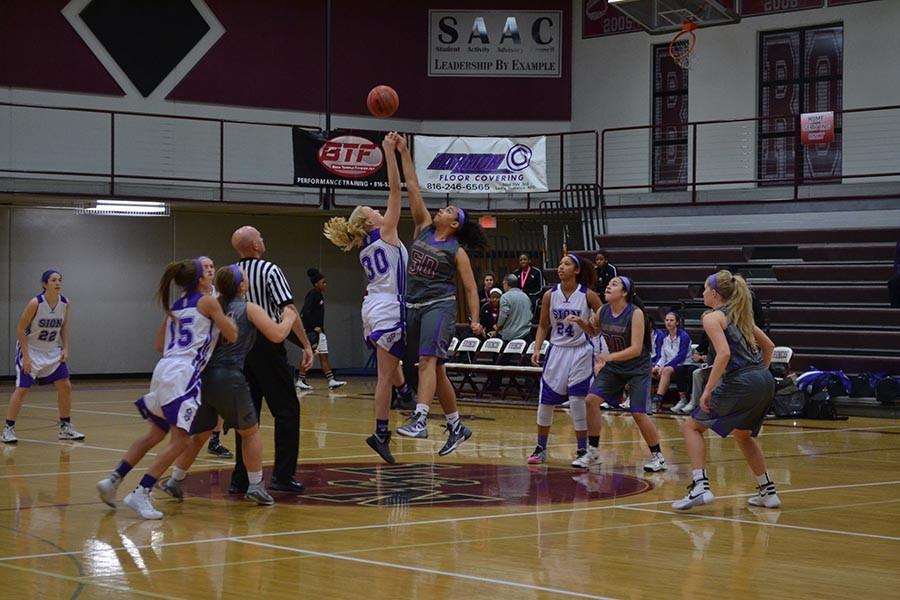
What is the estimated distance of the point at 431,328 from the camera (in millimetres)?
10188

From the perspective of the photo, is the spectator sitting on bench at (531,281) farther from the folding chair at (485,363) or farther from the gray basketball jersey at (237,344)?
the gray basketball jersey at (237,344)

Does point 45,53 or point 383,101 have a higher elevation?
point 45,53

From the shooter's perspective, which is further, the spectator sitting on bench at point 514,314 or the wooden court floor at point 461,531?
the spectator sitting on bench at point 514,314

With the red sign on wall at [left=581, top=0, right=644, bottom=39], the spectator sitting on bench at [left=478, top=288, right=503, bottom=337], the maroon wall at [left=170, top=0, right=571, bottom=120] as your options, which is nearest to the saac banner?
the maroon wall at [left=170, top=0, right=571, bottom=120]

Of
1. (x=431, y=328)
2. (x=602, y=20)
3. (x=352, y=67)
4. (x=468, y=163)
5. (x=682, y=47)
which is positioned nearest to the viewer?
(x=431, y=328)

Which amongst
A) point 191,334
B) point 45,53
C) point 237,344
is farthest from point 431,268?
point 45,53

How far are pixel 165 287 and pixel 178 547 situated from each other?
75.3 inches

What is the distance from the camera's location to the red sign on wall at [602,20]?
25.5 metres

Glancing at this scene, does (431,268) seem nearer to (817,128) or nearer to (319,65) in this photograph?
(817,128)

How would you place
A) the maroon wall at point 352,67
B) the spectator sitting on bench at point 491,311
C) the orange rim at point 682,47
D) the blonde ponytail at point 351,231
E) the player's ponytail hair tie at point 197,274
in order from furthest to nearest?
the maroon wall at point 352,67 < the orange rim at point 682,47 < the spectator sitting on bench at point 491,311 < the blonde ponytail at point 351,231 < the player's ponytail hair tie at point 197,274

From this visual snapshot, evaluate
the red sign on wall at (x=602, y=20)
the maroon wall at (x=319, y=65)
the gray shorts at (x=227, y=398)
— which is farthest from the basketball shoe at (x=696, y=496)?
the maroon wall at (x=319, y=65)

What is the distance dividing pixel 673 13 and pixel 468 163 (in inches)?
188

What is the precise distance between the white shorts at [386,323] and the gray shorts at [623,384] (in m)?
1.98

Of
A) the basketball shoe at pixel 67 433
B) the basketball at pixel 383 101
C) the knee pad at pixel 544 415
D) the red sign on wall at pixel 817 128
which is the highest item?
the red sign on wall at pixel 817 128
